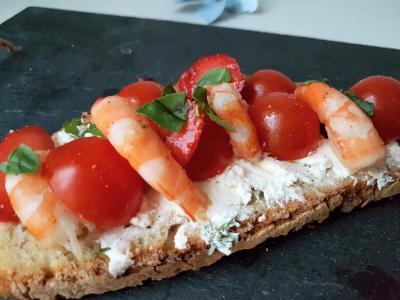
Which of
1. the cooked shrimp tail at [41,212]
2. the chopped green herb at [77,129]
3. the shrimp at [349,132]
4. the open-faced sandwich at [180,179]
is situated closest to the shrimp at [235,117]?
the open-faced sandwich at [180,179]

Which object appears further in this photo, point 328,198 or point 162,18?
point 162,18

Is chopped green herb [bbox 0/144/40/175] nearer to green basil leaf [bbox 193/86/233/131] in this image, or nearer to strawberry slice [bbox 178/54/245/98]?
green basil leaf [bbox 193/86/233/131]

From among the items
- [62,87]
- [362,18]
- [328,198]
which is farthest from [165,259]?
[362,18]

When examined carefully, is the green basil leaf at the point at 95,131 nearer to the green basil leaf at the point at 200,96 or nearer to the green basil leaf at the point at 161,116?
the green basil leaf at the point at 161,116

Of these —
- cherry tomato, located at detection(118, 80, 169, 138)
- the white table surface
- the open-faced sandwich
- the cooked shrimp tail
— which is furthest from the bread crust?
the white table surface

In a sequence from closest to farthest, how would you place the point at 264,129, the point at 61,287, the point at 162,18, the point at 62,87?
the point at 61,287
the point at 264,129
the point at 62,87
the point at 162,18

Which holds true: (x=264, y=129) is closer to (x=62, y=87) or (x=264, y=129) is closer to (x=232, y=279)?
(x=232, y=279)

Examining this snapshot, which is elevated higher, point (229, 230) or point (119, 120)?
point (119, 120)
